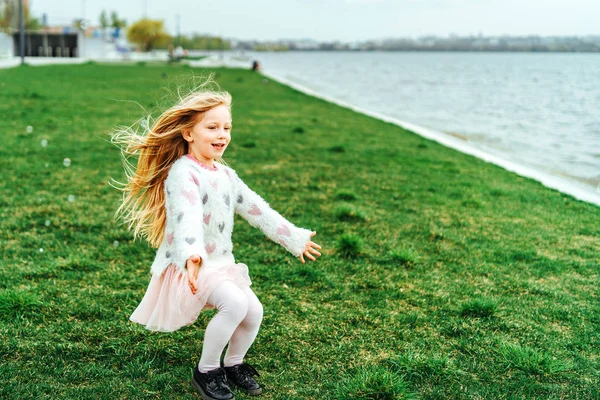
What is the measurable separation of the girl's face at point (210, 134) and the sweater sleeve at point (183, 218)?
6.0 inches

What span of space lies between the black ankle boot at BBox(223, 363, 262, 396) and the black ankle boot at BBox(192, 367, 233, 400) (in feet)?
0.39

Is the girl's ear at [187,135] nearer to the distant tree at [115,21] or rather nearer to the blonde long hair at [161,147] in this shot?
the blonde long hair at [161,147]

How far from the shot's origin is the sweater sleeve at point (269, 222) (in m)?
3.40

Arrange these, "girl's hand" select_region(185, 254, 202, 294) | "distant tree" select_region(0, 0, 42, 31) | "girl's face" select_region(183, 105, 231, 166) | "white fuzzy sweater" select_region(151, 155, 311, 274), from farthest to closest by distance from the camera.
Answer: "distant tree" select_region(0, 0, 42, 31) → "girl's face" select_region(183, 105, 231, 166) → "white fuzzy sweater" select_region(151, 155, 311, 274) → "girl's hand" select_region(185, 254, 202, 294)

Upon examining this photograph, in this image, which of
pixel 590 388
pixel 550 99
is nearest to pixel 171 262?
pixel 590 388

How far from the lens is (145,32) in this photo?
110 m

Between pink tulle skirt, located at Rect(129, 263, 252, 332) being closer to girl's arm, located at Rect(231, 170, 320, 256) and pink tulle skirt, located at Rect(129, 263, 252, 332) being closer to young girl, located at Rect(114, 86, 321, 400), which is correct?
young girl, located at Rect(114, 86, 321, 400)

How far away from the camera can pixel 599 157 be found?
1434 centimetres

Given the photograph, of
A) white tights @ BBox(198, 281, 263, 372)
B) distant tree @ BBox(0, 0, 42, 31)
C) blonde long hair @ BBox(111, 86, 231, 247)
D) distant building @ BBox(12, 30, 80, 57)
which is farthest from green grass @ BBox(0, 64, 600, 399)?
distant tree @ BBox(0, 0, 42, 31)

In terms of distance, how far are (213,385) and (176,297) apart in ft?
1.63

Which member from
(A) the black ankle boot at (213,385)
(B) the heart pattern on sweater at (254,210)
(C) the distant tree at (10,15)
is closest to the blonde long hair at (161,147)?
(B) the heart pattern on sweater at (254,210)

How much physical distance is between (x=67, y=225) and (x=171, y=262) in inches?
127

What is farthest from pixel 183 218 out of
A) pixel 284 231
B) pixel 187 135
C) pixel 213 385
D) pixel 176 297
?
pixel 213 385

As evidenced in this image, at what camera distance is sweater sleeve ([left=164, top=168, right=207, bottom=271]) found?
2.91m
